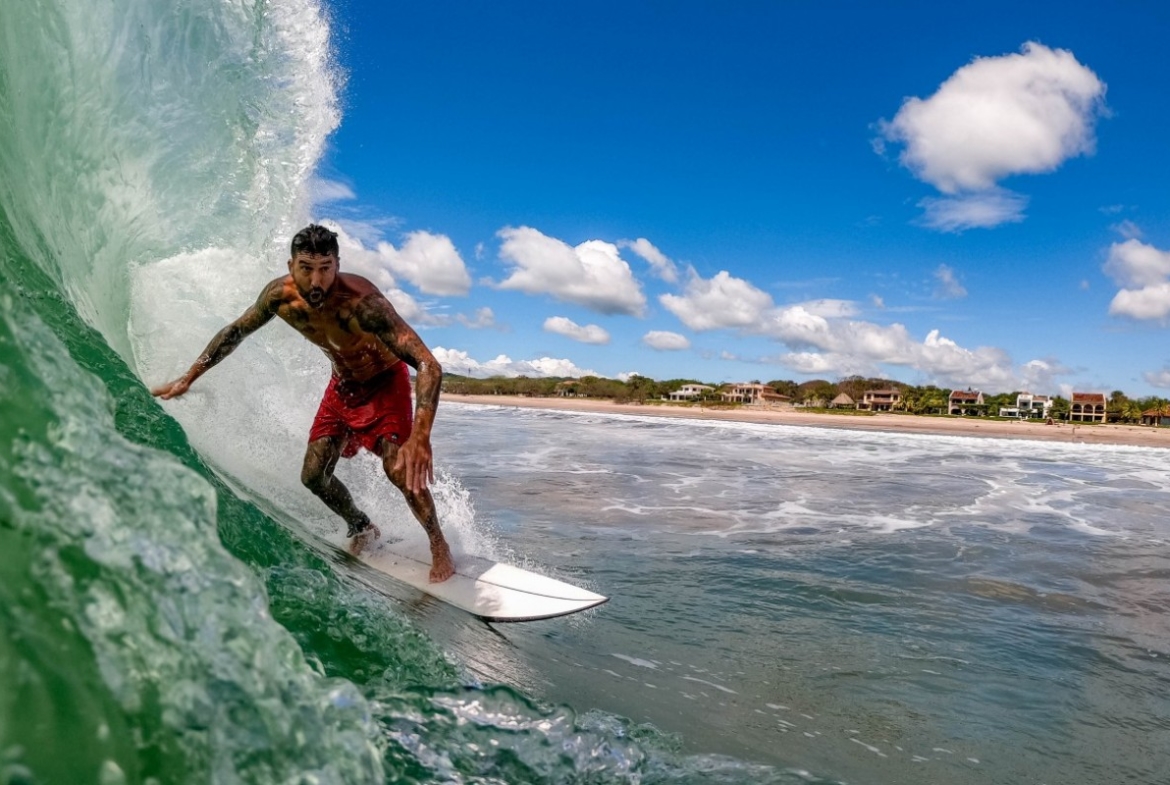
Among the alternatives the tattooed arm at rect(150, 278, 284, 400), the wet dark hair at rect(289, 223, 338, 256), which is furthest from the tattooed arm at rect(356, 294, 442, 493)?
the tattooed arm at rect(150, 278, 284, 400)

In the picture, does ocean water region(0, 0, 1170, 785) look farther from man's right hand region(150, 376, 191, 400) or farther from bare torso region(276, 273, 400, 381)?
bare torso region(276, 273, 400, 381)

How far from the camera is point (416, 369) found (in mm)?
3914

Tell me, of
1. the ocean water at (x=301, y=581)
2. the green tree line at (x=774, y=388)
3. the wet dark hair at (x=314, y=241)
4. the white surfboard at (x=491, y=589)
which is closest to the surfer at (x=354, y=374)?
the wet dark hair at (x=314, y=241)

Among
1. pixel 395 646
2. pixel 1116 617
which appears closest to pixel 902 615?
pixel 1116 617

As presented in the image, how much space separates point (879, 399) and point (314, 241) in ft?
367

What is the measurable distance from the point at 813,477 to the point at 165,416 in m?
12.6

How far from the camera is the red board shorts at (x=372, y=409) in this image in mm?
4480

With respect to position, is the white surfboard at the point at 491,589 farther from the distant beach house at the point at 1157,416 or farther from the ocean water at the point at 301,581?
the distant beach house at the point at 1157,416

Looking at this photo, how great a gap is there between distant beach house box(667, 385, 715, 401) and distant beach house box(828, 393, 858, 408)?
18029mm

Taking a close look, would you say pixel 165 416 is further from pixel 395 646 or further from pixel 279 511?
pixel 395 646

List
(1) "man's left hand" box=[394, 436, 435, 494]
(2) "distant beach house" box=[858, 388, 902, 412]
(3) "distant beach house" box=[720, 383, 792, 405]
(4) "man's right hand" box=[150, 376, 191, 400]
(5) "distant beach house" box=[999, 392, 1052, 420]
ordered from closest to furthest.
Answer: (1) "man's left hand" box=[394, 436, 435, 494] → (4) "man's right hand" box=[150, 376, 191, 400] → (5) "distant beach house" box=[999, 392, 1052, 420] → (2) "distant beach house" box=[858, 388, 902, 412] → (3) "distant beach house" box=[720, 383, 792, 405]

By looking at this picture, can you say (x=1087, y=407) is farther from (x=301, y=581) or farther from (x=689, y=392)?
(x=301, y=581)

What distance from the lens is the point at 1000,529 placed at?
925 cm

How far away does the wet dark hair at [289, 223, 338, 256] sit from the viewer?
3781mm
